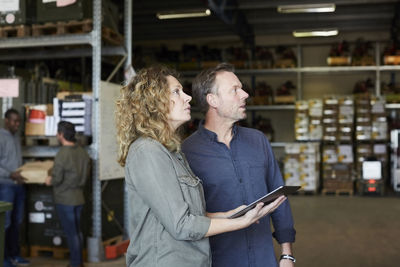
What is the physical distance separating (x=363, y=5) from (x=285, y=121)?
15.4ft

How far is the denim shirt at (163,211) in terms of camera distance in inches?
79.2

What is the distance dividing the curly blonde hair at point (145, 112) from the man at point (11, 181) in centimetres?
445

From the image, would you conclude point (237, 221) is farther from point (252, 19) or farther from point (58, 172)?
point (252, 19)

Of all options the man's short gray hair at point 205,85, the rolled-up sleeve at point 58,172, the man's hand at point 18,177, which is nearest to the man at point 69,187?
the rolled-up sleeve at point 58,172

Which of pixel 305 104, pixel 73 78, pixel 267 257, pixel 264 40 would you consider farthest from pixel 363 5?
pixel 267 257

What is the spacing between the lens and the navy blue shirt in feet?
8.91

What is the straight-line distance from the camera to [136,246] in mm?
2139

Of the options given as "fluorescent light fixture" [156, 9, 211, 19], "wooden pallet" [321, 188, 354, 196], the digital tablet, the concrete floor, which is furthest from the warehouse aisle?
"fluorescent light fixture" [156, 9, 211, 19]

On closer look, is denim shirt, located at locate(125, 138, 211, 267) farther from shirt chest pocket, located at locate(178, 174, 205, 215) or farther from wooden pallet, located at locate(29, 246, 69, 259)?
wooden pallet, located at locate(29, 246, 69, 259)

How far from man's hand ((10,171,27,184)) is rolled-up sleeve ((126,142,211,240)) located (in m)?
4.58

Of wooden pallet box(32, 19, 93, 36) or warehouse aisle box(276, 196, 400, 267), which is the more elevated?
wooden pallet box(32, 19, 93, 36)

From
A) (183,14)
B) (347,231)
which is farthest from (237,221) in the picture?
(183,14)

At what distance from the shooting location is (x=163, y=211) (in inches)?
79.1

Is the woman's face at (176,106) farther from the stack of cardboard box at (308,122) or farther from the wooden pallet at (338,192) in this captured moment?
the stack of cardboard box at (308,122)
